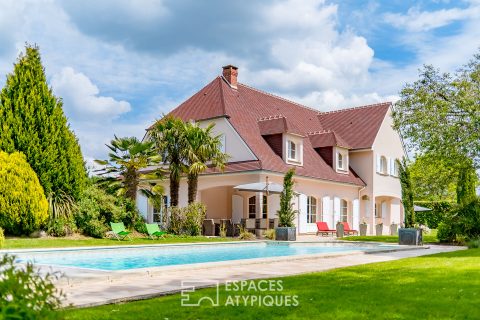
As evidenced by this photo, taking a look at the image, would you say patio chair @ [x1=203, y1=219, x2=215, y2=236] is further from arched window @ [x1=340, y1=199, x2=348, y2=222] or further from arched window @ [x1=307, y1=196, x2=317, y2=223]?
arched window @ [x1=340, y1=199, x2=348, y2=222]

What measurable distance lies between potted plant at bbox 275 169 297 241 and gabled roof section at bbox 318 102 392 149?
1206 cm

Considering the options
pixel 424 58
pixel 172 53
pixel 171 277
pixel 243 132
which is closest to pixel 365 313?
pixel 171 277

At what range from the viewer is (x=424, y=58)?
22766 mm

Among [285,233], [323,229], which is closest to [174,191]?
[285,233]

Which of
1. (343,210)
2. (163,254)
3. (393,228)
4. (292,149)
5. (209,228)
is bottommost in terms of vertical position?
(163,254)

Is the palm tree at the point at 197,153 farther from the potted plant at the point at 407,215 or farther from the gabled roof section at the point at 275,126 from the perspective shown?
the potted plant at the point at 407,215

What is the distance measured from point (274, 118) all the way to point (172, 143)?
6695mm

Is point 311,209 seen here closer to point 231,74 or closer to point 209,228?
point 209,228

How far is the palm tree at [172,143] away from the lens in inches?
971

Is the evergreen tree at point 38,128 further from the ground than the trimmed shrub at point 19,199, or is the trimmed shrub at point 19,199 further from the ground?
the evergreen tree at point 38,128

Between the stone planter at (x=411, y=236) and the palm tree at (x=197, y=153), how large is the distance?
8812mm

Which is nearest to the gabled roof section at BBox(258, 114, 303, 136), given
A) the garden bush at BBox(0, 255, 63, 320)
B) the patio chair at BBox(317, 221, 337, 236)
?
the patio chair at BBox(317, 221, 337, 236)

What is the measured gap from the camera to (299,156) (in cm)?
2891

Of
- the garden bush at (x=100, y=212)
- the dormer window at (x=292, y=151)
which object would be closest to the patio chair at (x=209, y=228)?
the garden bush at (x=100, y=212)
